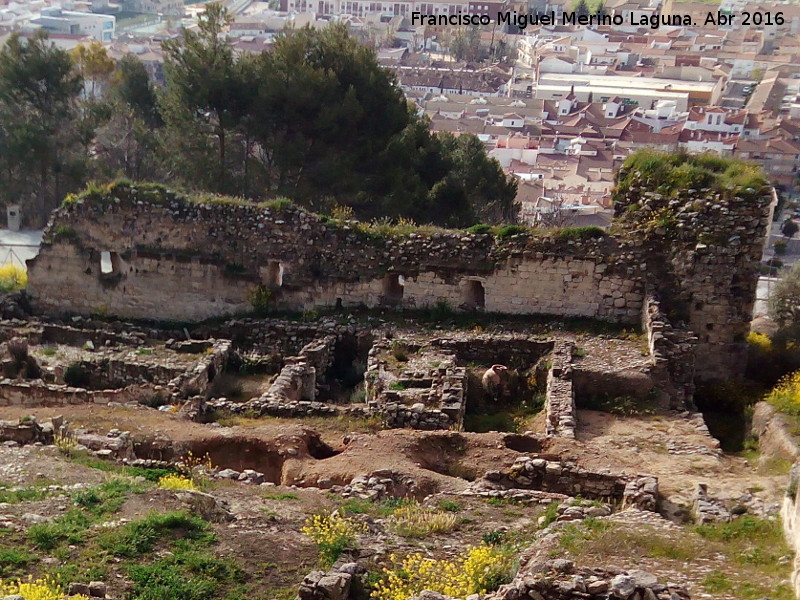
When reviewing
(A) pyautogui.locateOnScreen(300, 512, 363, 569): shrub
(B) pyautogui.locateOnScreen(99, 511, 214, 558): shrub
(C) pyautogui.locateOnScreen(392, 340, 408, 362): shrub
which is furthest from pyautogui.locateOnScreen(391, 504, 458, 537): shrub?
(C) pyautogui.locateOnScreen(392, 340, 408, 362): shrub

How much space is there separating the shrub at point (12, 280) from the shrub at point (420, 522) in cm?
1378

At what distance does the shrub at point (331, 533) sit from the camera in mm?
11375

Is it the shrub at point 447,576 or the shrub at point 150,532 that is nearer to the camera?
the shrub at point 447,576

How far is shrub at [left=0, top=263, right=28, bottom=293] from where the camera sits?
2361cm

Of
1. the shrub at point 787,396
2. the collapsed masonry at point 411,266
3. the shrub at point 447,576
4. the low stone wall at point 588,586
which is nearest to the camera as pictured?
the low stone wall at point 588,586

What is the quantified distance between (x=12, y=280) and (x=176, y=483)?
41.4 ft

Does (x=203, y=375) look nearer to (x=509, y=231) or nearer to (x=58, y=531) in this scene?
(x=509, y=231)

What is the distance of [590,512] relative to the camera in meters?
12.5

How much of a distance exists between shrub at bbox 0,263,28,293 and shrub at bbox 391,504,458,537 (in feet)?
45.2

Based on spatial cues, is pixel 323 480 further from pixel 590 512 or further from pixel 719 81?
pixel 719 81

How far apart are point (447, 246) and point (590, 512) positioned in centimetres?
944

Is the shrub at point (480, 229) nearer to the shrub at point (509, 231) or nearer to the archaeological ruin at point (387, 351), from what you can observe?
the archaeological ruin at point (387, 351)

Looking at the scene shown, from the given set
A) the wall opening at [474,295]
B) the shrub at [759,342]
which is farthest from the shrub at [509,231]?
the shrub at [759,342]

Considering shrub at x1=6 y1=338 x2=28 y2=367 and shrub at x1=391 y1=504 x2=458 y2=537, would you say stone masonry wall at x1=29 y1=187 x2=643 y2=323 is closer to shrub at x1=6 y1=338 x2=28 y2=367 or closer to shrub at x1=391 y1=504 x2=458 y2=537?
shrub at x1=6 y1=338 x2=28 y2=367
